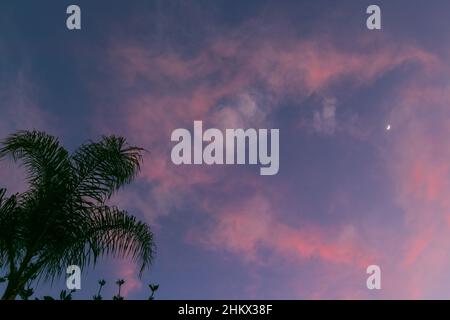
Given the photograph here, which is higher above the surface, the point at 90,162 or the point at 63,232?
the point at 90,162
